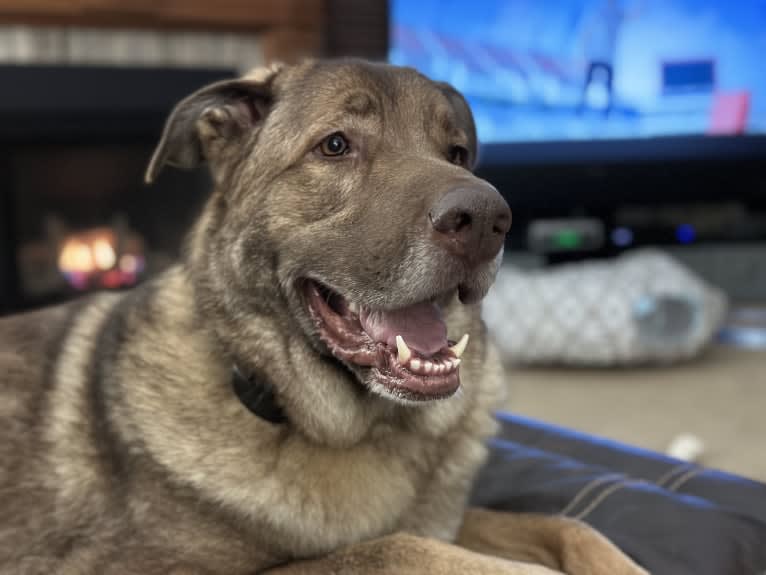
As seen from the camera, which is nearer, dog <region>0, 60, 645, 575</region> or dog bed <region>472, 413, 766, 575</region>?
dog <region>0, 60, 645, 575</region>

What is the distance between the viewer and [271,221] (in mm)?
1472

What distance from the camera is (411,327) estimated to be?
1.43m

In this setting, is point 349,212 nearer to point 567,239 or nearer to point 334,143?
point 334,143

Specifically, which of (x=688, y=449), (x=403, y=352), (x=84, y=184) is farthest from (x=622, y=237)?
(x=403, y=352)

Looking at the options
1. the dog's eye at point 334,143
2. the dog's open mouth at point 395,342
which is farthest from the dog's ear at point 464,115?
the dog's open mouth at point 395,342

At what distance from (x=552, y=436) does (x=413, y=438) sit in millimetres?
909

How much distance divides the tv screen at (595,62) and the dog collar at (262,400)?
3.28 m

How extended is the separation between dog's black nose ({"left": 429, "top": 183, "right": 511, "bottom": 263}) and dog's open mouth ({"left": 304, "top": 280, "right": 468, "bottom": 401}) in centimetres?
20

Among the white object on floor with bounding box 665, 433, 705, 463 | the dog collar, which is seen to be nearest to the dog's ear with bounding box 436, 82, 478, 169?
the dog collar

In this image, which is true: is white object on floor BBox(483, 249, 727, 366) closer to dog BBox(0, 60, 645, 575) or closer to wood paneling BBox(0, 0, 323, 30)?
wood paneling BBox(0, 0, 323, 30)

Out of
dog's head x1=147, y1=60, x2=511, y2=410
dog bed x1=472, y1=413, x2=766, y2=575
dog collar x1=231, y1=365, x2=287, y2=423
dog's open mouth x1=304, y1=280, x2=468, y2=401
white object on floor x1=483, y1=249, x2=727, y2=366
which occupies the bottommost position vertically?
white object on floor x1=483, y1=249, x2=727, y2=366

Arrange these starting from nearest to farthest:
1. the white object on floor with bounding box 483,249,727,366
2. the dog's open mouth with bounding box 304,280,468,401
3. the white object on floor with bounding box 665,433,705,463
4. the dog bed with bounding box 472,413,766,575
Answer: the dog's open mouth with bounding box 304,280,468,401, the dog bed with bounding box 472,413,766,575, the white object on floor with bounding box 665,433,705,463, the white object on floor with bounding box 483,249,727,366

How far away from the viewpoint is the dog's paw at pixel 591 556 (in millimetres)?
1467

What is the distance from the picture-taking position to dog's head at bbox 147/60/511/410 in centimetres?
129
